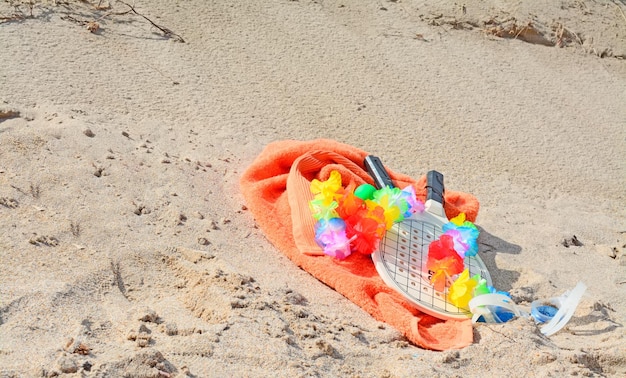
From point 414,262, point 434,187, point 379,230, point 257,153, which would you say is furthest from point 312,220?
point 257,153

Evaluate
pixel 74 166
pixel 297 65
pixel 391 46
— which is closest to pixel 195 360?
pixel 74 166

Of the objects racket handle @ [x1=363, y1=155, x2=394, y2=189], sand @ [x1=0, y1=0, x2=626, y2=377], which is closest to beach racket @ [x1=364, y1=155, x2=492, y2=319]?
racket handle @ [x1=363, y1=155, x2=394, y2=189]

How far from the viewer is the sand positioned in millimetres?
2221

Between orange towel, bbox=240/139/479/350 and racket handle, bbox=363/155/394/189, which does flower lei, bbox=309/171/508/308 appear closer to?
orange towel, bbox=240/139/479/350

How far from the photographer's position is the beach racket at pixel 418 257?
267 cm

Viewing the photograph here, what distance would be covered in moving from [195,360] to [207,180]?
131 centimetres

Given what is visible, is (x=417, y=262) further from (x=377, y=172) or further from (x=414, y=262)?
(x=377, y=172)

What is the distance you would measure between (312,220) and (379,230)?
0.91 ft

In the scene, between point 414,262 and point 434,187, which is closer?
point 414,262

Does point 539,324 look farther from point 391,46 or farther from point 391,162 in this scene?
point 391,46

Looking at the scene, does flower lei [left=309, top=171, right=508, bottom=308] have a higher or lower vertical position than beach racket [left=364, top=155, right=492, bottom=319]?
higher

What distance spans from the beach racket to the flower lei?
0.03m

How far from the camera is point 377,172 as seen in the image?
3275 mm

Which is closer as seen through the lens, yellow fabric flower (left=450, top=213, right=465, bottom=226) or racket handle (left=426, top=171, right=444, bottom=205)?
yellow fabric flower (left=450, top=213, right=465, bottom=226)
